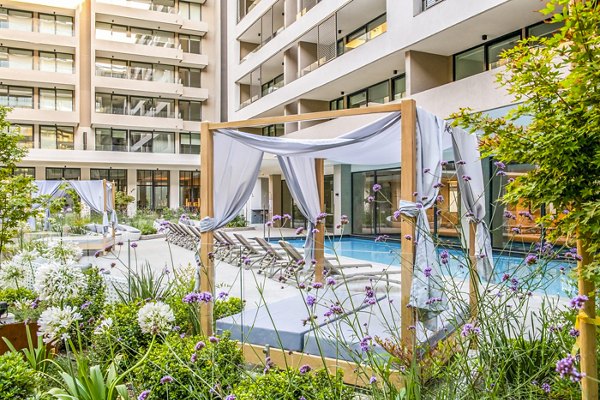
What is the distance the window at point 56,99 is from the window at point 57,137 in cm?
114

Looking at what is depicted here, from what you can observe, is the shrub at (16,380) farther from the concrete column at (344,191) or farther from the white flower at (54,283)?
the concrete column at (344,191)

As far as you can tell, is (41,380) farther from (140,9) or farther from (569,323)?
(140,9)

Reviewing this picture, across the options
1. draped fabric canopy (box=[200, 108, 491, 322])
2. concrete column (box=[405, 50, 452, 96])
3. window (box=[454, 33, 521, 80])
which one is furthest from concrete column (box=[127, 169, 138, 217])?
draped fabric canopy (box=[200, 108, 491, 322])

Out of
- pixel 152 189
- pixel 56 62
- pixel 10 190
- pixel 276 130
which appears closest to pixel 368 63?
pixel 276 130

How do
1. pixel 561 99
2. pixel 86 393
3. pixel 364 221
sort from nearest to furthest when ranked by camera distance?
1. pixel 561 99
2. pixel 86 393
3. pixel 364 221

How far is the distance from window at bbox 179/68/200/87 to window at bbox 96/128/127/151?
196 inches

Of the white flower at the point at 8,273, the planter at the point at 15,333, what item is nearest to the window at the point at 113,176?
the white flower at the point at 8,273

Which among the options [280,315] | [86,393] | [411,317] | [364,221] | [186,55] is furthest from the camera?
[186,55]

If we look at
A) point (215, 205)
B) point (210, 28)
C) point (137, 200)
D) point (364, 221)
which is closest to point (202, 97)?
point (210, 28)

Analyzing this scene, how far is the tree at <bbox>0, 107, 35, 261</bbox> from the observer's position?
5.09 m

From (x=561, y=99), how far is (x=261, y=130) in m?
23.2

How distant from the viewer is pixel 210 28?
28531mm

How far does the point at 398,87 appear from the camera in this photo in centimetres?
1421

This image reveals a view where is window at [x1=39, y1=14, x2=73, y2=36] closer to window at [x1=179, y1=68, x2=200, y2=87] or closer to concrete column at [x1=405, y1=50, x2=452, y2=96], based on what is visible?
window at [x1=179, y1=68, x2=200, y2=87]
